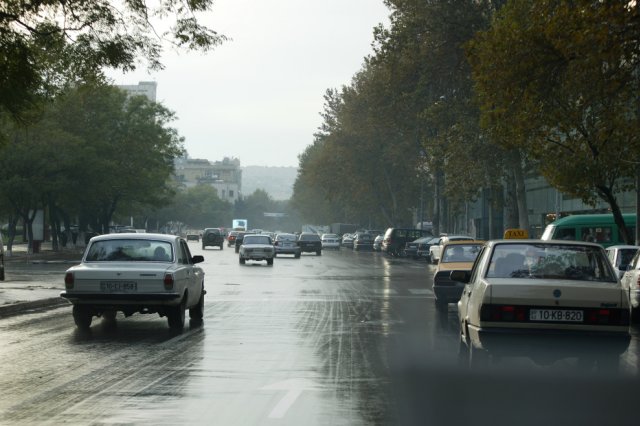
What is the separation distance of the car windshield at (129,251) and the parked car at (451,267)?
603 centimetres

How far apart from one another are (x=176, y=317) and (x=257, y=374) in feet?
19.5

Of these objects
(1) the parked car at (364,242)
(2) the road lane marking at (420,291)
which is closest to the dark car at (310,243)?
(1) the parked car at (364,242)

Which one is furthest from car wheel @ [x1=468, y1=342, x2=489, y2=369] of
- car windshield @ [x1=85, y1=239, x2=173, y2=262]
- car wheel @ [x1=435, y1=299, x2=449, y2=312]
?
car wheel @ [x1=435, y1=299, x2=449, y2=312]

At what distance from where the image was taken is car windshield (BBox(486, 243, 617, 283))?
11773mm

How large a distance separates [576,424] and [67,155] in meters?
56.7

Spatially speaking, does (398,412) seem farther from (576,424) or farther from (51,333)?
(51,333)

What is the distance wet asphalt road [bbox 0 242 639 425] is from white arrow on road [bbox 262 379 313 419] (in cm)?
2

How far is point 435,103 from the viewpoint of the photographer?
50.8 meters

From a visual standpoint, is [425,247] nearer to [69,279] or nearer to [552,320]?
[69,279]

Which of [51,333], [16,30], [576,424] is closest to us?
[576,424]

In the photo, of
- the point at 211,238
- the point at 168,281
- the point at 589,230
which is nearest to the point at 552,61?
the point at 168,281

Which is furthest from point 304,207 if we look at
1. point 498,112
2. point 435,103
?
point 498,112

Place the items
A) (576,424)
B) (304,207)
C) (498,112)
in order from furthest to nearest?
(304,207)
(498,112)
(576,424)

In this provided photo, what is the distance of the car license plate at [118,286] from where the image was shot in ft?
56.0
